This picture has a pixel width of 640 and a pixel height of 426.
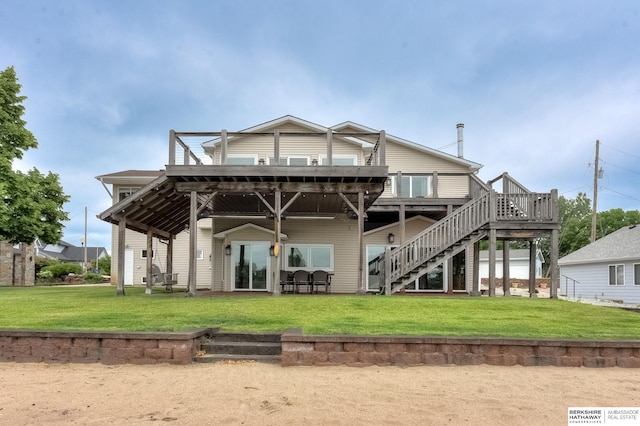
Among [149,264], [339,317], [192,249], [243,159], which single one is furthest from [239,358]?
[243,159]

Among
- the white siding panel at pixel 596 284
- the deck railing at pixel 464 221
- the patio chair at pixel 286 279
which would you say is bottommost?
the white siding panel at pixel 596 284

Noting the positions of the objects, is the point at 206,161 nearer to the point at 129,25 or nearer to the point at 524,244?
the point at 129,25

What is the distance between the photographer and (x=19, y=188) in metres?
20.6

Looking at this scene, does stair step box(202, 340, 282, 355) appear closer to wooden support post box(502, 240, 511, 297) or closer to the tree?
wooden support post box(502, 240, 511, 297)

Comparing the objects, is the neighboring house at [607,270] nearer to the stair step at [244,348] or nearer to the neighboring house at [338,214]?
the neighboring house at [338,214]

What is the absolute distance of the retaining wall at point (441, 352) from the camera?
19.4 feet

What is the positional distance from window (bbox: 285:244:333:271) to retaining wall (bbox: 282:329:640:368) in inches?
437

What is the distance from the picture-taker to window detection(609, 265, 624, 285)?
21.9 m

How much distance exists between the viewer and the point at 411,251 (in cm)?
1341

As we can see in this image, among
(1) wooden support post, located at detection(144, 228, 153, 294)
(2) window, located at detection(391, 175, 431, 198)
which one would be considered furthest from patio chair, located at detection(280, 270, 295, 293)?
(2) window, located at detection(391, 175, 431, 198)

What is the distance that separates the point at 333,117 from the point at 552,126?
80.6ft

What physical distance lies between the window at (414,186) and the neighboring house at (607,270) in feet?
36.0

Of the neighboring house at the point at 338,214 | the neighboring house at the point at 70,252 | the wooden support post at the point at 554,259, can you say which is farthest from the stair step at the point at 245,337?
the neighboring house at the point at 70,252

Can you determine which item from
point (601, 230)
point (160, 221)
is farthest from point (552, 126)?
point (601, 230)
